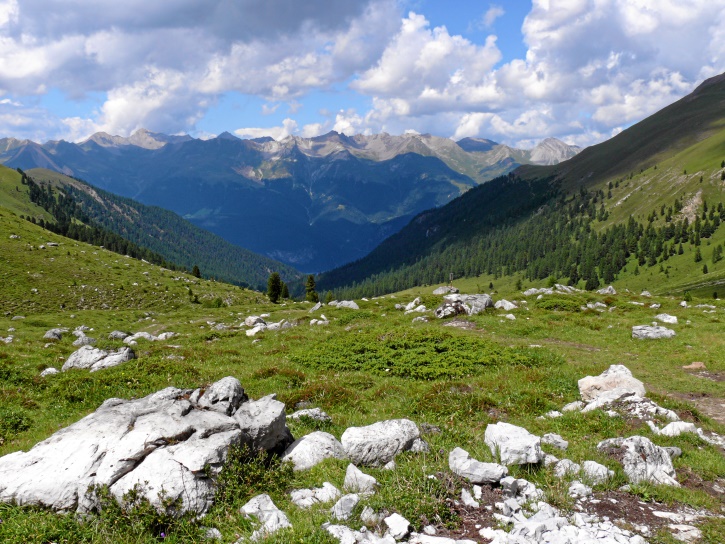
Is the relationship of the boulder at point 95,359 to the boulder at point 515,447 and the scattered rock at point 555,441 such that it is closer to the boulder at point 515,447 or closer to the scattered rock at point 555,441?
the boulder at point 515,447

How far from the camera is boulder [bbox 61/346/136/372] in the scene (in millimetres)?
24297

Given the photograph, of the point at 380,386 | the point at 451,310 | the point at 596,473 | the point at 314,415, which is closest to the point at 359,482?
the point at 314,415

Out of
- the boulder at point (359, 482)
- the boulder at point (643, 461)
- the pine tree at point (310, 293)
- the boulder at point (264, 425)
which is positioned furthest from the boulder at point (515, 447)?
the pine tree at point (310, 293)

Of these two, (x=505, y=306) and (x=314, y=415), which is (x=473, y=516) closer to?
(x=314, y=415)

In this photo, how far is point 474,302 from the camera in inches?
1740

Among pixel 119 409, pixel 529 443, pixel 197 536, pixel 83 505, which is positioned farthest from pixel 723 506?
pixel 119 409

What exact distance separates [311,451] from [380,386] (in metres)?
9.68

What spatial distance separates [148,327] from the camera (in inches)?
1921

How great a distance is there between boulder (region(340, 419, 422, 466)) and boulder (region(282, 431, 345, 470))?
0.36 m

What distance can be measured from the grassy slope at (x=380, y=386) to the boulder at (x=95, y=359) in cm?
155

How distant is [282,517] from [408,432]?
4485 mm

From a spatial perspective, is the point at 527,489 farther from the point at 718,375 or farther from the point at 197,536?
the point at 718,375

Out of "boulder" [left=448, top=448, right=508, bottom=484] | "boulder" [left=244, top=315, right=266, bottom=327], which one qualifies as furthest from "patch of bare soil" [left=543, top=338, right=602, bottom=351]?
"boulder" [left=244, top=315, right=266, bottom=327]

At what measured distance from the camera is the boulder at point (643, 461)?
10.7 metres
